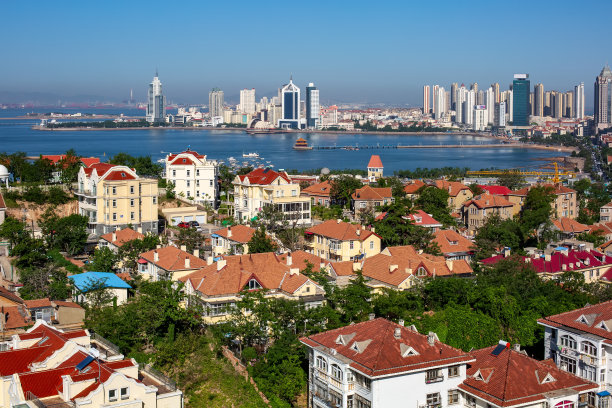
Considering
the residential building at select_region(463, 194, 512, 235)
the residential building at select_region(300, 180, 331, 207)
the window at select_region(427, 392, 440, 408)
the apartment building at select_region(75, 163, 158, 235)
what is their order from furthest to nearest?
the residential building at select_region(300, 180, 331, 207)
the residential building at select_region(463, 194, 512, 235)
the apartment building at select_region(75, 163, 158, 235)
the window at select_region(427, 392, 440, 408)

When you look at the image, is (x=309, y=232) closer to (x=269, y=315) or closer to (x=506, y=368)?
(x=269, y=315)

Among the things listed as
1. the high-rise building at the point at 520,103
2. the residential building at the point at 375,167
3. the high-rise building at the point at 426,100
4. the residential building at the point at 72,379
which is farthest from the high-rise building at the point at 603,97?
the residential building at the point at 72,379

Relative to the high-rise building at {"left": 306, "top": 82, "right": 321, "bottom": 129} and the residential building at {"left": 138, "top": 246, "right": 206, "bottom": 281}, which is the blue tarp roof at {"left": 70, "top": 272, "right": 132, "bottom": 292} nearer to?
the residential building at {"left": 138, "top": 246, "right": 206, "bottom": 281}

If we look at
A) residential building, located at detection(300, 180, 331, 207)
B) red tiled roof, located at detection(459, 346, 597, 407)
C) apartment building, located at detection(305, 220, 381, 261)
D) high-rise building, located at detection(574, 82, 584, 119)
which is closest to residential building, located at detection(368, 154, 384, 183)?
residential building, located at detection(300, 180, 331, 207)

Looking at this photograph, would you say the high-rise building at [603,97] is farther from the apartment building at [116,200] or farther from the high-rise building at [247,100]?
the apartment building at [116,200]

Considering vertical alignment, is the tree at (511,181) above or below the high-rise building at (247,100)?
below
